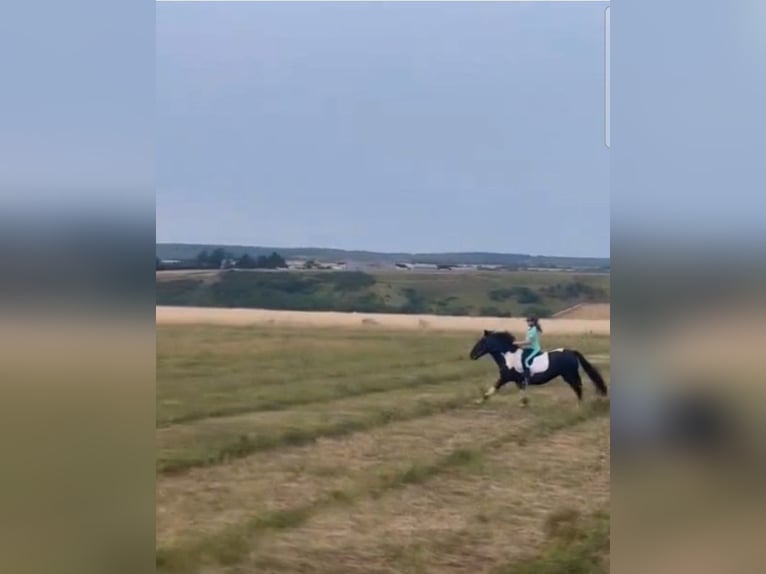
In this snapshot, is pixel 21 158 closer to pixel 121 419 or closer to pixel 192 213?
pixel 192 213

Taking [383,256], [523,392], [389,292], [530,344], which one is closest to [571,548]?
[523,392]

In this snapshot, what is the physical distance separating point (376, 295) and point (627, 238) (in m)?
0.82

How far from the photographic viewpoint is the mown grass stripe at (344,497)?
2572 millimetres

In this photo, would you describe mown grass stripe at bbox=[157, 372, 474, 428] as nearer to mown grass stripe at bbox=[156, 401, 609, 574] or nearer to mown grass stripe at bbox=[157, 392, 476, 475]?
mown grass stripe at bbox=[157, 392, 476, 475]

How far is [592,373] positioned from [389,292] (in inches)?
28.2

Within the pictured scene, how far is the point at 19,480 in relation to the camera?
239 cm

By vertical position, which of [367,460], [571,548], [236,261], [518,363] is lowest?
[571,548]

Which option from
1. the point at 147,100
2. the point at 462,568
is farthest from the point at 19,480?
the point at 462,568

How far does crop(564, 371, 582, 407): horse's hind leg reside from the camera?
103 inches

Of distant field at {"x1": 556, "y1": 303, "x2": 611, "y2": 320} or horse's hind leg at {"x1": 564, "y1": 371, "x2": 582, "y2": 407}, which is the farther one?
horse's hind leg at {"x1": 564, "y1": 371, "x2": 582, "y2": 407}

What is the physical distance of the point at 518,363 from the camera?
2660mm

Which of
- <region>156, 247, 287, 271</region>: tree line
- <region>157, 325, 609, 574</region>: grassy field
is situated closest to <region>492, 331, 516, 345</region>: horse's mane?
<region>157, 325, 609, 574</region>: grassy field

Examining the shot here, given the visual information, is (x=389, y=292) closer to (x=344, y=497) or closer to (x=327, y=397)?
(x=327, y=397)

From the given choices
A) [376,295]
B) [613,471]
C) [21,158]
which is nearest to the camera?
[21,158]
